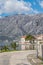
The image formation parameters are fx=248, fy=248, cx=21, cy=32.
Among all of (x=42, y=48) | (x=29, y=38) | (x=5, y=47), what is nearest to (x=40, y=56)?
(x=42, y=48)

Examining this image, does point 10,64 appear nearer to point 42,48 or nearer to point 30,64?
point 30,64

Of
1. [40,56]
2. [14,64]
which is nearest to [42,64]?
[14,64]

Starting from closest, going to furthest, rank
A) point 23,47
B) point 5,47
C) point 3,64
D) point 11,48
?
point 3,64 → point 5,47 → point 11,48 → point 23,47

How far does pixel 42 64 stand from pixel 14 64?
115 inches

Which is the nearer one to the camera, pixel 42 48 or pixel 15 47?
pixel 42 48

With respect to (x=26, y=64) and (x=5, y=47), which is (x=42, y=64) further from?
(x=5, y=47)

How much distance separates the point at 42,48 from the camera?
2984 cm

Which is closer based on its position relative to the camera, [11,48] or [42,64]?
[42,64]

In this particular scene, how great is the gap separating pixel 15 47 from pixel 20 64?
1166 inches

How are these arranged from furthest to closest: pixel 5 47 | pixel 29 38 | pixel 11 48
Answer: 1. pixel 29 38
2. pixel 11 48
3. pixel 5 47

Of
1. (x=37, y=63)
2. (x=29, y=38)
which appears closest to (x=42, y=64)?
(x=37, y=63)

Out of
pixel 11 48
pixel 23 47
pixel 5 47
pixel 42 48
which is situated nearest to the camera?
pixel 42 48

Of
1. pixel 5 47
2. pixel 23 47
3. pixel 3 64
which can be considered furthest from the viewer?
pixel 23 47

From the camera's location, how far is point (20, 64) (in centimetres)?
2638
